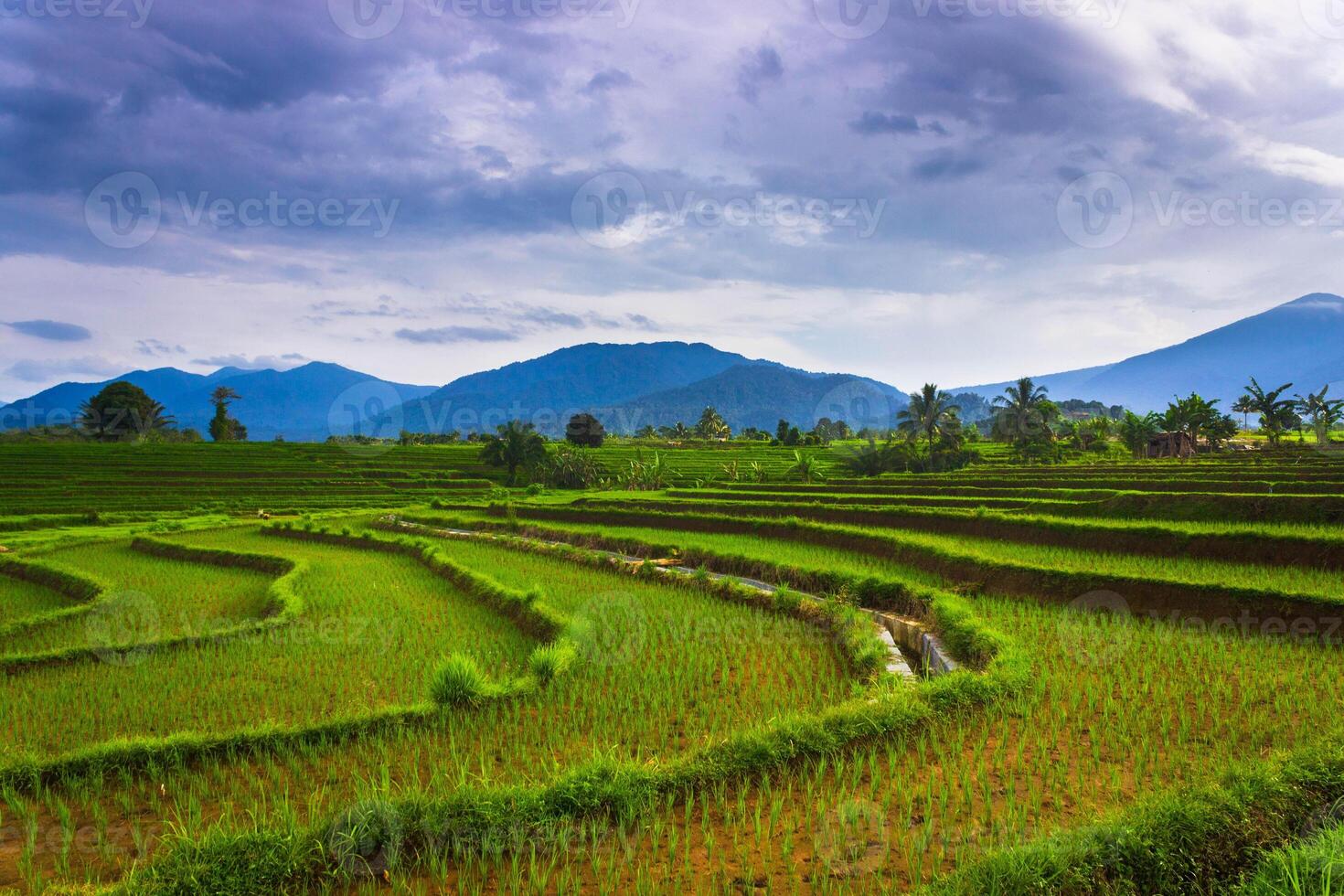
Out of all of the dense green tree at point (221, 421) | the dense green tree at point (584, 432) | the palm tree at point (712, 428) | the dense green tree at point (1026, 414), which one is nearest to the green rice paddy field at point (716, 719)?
the dense green tree at point (1026, 414)

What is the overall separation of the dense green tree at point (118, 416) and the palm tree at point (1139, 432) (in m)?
→ 82.5

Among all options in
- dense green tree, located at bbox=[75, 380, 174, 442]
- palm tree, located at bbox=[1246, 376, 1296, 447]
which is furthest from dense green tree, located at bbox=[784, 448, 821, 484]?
dense green tree, located at bbox=[75, 380, 174, 442]

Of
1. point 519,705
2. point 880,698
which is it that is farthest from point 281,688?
point 880,698

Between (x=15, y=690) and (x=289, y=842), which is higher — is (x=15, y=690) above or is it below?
below

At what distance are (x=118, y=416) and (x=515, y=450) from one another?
141 feet

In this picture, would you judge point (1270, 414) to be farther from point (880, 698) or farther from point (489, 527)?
point (880, 698)

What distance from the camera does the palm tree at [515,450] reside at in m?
55.4

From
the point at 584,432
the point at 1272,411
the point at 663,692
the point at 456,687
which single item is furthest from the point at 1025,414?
the point at 456,687

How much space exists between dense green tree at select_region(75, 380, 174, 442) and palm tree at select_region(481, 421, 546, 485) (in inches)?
1402

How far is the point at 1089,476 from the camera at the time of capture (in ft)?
87.9

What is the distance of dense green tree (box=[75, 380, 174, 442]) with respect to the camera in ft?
224

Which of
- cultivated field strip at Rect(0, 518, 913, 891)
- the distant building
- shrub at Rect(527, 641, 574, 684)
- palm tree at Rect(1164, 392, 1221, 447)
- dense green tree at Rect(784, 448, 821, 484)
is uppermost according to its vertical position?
palm tree at Rect(1164, 392, 1221, 447)

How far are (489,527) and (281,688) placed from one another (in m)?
17.8

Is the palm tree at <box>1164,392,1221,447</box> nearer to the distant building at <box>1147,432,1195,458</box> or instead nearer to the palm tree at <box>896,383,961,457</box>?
the distant building at <box>1147,432,1195,458</box>
